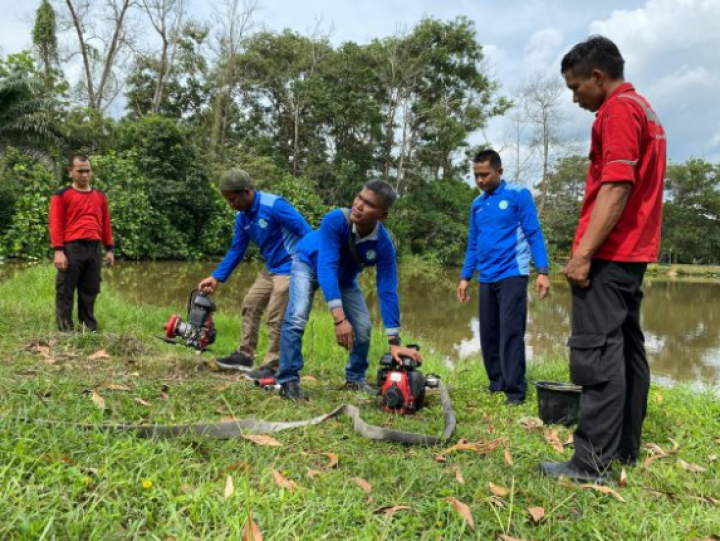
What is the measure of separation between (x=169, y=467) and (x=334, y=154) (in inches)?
1047

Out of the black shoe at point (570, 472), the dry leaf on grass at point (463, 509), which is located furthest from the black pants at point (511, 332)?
the dry leaf on grass at point (463, 509)

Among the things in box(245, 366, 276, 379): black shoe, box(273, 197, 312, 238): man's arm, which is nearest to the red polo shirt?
box(273, 197, 312, 238): man's arm

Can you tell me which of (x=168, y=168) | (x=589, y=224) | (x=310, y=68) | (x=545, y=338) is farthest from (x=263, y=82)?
(x=589, y=224)

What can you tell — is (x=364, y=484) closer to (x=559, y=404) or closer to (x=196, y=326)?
(x=559, y=404)

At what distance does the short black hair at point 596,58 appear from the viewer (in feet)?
8.57

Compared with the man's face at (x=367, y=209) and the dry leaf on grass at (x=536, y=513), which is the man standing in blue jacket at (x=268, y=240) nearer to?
the man's face at (x=367, y=209)

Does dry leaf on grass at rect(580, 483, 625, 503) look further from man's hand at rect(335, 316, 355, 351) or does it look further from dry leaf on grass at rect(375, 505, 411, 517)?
man's hand at rect(335, 316, 355, 351)

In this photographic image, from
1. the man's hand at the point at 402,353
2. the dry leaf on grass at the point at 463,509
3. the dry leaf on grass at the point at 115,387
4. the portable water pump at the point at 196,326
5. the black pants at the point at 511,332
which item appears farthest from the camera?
the portable water pump at the point at 196,326

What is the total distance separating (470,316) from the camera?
442 inches

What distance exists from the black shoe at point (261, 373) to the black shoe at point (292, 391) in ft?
1.74

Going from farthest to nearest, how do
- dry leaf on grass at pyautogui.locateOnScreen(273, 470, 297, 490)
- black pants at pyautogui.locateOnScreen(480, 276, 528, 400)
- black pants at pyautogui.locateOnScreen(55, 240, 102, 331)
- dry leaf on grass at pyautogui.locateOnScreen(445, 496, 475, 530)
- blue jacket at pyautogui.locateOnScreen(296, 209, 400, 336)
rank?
black pants at pyautogui.locateOnScreen(55, 240, 102, 331), black pants at pyautogui.locateOnScreen(480, 276, 528, 400), blue jacket at pyautogui.locateOnScreen(296, 209, 400, 336), dry leaf on grass at pyautogui.locateOnScreen(273, 470, 297, 490), dry leaf on grass at pyautogui.locateOnScreen(445, 496, 475, 530)

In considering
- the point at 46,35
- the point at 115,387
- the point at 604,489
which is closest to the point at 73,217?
the point at 115,387

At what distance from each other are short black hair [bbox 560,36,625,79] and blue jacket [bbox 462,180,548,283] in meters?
1.79

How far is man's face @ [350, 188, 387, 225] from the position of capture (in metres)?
3.56
